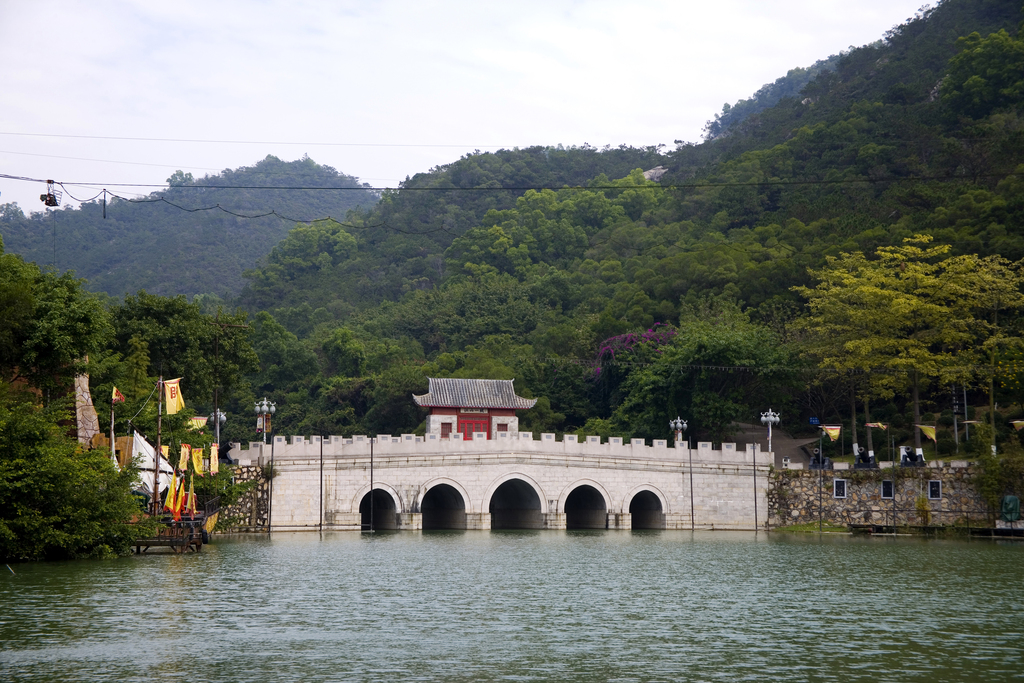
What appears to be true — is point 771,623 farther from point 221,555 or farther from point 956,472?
point 956,472

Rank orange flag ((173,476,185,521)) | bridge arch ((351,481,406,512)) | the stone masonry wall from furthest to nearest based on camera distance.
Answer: the stone masonry wall < bridge arch ((351,481,406,512)) < orange flag ((173,476,185,521))

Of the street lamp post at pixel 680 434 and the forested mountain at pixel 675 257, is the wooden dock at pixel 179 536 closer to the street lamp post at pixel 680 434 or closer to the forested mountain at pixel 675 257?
the street lamp post at pixel 680 434

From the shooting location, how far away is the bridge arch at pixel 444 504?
35.1 metres

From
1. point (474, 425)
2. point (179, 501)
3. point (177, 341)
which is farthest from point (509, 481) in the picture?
point (179, 501)

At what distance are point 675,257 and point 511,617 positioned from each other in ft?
119

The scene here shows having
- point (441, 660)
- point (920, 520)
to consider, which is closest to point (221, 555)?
point (441, 660)

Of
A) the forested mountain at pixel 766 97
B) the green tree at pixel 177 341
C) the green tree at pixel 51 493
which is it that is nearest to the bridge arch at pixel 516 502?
the green tree at pixel 177 341

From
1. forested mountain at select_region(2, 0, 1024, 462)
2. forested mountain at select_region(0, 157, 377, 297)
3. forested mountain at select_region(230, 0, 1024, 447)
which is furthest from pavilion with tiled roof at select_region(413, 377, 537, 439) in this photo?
forested mountain at select_region(0, 157, 377, 297)

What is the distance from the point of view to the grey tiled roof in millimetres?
40062

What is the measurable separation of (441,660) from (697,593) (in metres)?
7.76

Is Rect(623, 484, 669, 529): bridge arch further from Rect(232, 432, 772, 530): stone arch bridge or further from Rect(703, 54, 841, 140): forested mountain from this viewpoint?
Rect(703, 54, 841, 140): forested mountain

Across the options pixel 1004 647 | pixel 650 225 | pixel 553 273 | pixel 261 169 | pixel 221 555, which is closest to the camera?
pixel 1004 647

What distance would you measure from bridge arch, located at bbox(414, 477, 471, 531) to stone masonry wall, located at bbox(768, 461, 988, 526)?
10.8 meters

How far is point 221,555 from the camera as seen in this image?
25.1 meters
